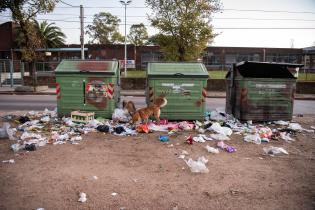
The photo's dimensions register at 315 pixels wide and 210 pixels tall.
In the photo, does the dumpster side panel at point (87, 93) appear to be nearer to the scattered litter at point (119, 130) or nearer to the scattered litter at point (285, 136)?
the scattered litter at point (119, 130)

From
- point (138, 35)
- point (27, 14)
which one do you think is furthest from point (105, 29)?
point (27, 14)

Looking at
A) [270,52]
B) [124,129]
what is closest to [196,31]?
[124,129]

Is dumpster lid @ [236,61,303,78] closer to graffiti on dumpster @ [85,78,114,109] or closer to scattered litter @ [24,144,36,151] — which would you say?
graffiti on dumpster @ [85,78,114,109]

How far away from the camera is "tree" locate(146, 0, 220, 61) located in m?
17.2

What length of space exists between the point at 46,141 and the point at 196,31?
1330 cm

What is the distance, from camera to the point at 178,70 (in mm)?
7961

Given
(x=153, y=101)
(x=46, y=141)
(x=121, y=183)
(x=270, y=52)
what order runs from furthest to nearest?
1. (x=270, y=52)
2. (x=153, y=101)
3. (x=46, y=141)
4. (x=121, y=183)

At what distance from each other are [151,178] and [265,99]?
16.5ft

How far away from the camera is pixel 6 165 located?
4.48 meters

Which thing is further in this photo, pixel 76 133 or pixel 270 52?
pixel 270 52

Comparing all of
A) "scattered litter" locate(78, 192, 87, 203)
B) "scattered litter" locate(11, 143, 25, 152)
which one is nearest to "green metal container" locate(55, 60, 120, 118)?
"scattered litter" locate(11, 143, 25, 152)

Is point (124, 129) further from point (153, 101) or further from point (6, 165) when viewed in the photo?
point (6, 165)

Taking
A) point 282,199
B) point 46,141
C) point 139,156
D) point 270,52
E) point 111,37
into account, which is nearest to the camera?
point 282,199

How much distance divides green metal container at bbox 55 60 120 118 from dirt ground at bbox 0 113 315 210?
2.37 m
